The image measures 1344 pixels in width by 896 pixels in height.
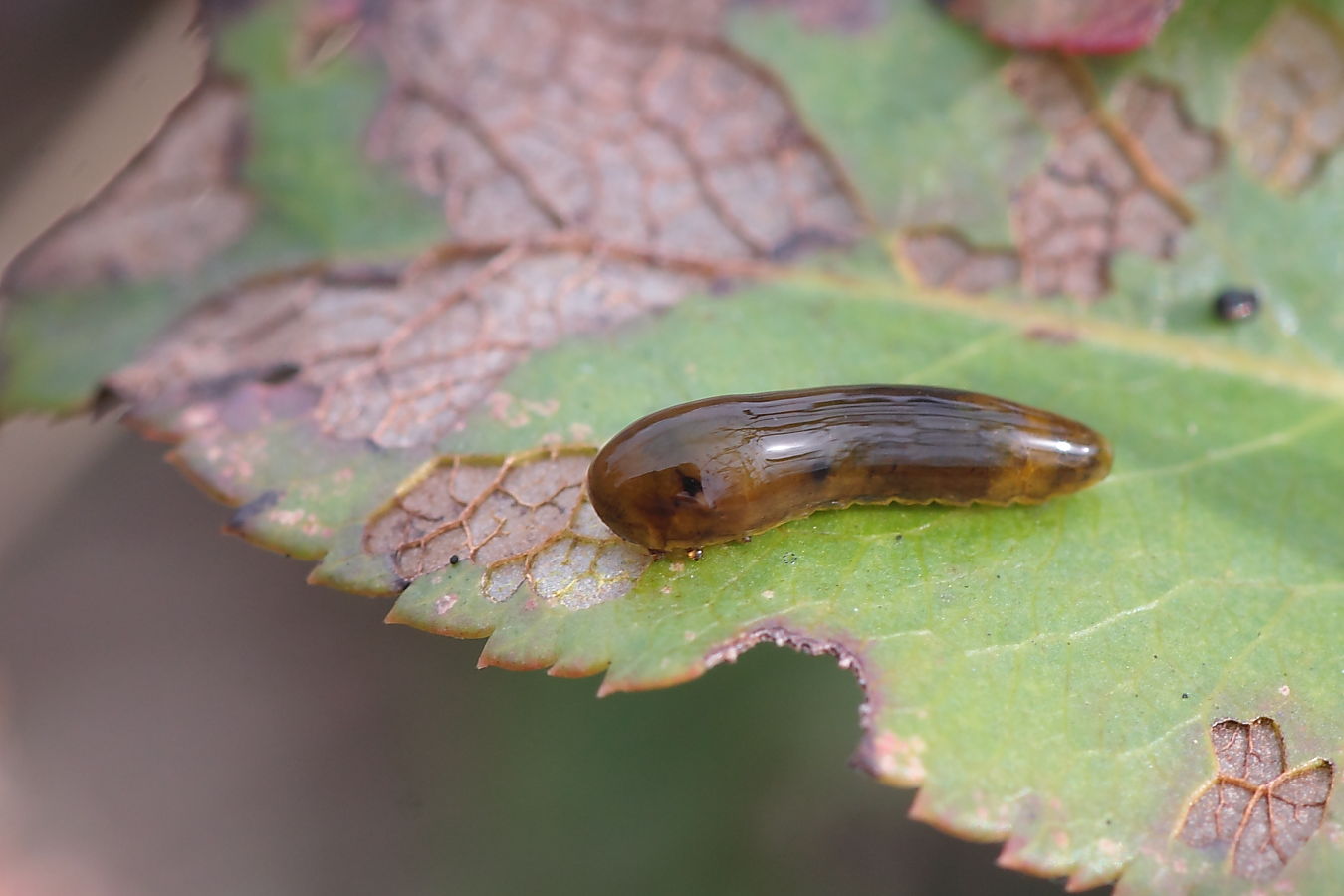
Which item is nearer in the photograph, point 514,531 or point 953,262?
point 514,531

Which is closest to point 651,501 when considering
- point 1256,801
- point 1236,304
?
point 1256,801

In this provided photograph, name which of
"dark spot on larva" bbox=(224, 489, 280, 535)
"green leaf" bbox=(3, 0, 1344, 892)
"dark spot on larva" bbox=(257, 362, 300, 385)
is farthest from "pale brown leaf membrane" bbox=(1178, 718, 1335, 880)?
"dark spot on larva" bbox=(257, 362, 300, 385)

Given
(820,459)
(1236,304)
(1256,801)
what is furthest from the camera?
(1236,304)

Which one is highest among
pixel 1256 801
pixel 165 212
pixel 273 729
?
pixel 165 212

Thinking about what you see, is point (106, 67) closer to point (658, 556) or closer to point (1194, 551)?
point (658, 556)

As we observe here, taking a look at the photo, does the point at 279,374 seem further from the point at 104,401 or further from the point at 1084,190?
the point at 1084,190

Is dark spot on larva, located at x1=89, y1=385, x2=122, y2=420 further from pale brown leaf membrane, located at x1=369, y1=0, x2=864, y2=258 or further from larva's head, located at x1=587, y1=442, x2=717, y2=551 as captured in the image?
larva's head, located at x1=587, y1=442, x2=717, y2=551
